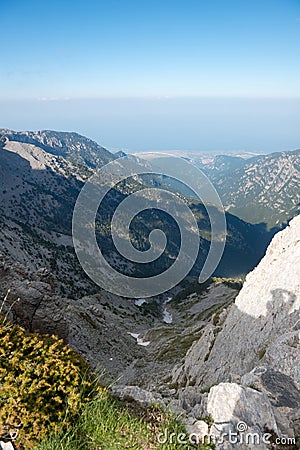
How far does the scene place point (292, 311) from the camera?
26.2m

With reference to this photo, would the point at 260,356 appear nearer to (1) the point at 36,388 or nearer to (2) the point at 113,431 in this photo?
(2) the point at 113,431

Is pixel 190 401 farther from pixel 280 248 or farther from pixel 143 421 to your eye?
pixel 280 248

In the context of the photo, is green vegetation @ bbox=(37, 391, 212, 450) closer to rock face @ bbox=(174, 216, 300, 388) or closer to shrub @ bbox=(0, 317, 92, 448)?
shrub @ bbox=(0, 317, 92, 448)

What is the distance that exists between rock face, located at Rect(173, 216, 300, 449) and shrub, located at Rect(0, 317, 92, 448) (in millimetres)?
4016

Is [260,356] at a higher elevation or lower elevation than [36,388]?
lower

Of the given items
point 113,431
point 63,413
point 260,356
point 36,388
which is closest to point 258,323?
point 260,356

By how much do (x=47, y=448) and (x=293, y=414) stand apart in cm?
795

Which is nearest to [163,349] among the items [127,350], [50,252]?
[127,350]

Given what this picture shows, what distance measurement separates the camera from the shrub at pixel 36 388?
738 cm

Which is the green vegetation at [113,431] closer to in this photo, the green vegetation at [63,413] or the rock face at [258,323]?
the green vegetation at [63,413]

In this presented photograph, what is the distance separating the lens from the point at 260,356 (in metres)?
24.8

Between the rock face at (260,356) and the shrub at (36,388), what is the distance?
4.02 metres

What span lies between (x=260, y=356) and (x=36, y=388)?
21518 mm

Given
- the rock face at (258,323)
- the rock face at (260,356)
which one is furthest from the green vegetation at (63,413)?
the rock face at (258,323)
